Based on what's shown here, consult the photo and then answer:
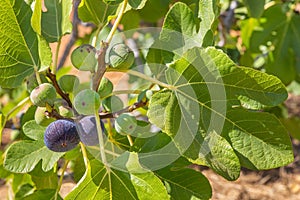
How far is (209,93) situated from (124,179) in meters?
0.20

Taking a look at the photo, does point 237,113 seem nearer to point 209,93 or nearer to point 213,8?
point 209,93

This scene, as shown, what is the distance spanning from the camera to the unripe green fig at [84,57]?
0.94 metres

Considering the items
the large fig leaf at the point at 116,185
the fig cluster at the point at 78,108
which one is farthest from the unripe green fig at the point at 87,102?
the large fig leaf at the point at 116,185

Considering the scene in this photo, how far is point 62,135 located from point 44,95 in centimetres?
7

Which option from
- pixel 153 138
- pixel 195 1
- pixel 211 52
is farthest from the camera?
pixel 195 1

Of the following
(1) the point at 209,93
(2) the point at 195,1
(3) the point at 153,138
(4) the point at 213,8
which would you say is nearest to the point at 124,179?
(3) the point at 153,138

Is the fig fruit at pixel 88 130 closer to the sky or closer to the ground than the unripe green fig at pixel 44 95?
closer to the ground

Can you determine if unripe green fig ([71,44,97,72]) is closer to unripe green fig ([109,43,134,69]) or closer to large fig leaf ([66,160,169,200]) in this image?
unripe green fig ([109,43,134,69])

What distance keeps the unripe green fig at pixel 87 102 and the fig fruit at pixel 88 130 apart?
15 millimetres

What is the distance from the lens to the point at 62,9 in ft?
3.37

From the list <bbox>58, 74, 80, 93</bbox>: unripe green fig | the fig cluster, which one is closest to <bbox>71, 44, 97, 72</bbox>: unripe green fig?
the fig cluster

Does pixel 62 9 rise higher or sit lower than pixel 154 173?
higher

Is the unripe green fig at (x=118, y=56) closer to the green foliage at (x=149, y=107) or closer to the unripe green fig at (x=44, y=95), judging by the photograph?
the green foliage at (x=149, y=107)

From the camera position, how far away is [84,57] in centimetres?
94
